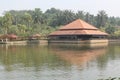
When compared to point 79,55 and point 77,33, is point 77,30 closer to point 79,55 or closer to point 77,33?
point 77,33

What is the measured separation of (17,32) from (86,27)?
2262cm

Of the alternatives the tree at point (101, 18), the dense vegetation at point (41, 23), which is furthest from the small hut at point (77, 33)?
the tree at point (101, 18)

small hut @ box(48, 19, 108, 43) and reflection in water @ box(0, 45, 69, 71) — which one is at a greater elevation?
small hut @ box(48, 19, 108, 43)

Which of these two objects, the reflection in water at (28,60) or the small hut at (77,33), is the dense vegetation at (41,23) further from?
the reflection in water at (28,60)

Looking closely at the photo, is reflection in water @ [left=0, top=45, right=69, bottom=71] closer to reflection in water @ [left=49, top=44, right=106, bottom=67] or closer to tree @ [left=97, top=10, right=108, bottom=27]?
reflection in water @ [left=49, top=44, right=106, bottom=67]

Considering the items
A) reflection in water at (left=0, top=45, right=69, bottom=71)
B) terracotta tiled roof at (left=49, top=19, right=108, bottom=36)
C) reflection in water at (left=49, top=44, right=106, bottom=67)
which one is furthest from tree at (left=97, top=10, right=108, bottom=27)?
reflection in water at (left=0, top=45, right=69, bottom=71)

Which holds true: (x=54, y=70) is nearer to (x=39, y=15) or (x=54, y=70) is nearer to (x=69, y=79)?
(x=69, y=79)

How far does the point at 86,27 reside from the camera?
233ft

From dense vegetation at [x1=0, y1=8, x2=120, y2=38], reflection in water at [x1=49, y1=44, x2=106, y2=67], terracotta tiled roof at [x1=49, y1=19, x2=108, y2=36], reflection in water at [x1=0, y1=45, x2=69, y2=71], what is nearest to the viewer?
reflection in water at [x1=0, y1=45, x2=69, y2=71]

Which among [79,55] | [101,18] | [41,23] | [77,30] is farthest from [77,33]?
Result: [101,18]

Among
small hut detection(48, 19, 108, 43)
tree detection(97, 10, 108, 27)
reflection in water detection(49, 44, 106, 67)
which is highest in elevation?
tree detection(97, 10, 108, 27)

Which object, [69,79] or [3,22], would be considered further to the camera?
[3,22]

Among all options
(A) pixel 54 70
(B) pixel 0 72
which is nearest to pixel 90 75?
(A) pixel 54 70

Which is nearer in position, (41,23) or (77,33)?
(77,33)
